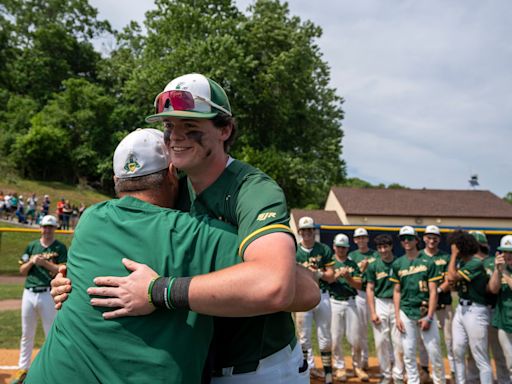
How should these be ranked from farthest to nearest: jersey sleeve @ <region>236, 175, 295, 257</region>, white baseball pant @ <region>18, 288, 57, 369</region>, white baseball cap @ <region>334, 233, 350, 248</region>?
1. white baseball cap @ <region>334, 233, 350, 248</region>
2. white baseball pant @ <region>18, 288, 57, 369</region>
3. jersey sleeve @ <region>236, 175, 295, 257</region>

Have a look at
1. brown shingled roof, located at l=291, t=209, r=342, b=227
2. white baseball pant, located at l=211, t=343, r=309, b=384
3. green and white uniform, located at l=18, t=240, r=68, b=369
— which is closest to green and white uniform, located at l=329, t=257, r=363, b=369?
green and white uniform, located at l=18, t=240, r=68, b=369

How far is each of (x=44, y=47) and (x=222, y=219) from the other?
5595 centimetres

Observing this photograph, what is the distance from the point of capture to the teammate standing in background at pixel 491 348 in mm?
6879

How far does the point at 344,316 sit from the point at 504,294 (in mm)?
Result: 2814

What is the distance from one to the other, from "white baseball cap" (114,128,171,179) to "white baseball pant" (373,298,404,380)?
21.3ft

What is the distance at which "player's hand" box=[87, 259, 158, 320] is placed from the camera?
1728mm

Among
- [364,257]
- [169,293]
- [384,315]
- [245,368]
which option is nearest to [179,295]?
[169,293]

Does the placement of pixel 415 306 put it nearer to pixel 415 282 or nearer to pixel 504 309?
pixel 415 282

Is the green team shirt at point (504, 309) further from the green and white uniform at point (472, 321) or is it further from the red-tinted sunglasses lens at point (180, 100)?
the red-tinted sunglasses lens at point (180, 100)

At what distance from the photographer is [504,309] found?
6.50m

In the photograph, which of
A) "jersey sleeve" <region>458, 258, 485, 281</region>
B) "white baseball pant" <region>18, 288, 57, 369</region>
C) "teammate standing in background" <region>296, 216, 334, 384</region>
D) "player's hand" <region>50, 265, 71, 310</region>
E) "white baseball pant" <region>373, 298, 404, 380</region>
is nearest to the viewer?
"player's hand" <region>50, 265, 71, 310</region>

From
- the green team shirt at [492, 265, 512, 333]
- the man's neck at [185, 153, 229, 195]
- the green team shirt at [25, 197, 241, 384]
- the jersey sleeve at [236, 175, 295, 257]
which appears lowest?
the green team shirt at [492, 265, 512, 333]

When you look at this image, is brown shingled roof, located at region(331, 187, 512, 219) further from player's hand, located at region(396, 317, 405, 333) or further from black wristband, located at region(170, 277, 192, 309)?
black wristband, located at region(170, 277, 192, 309)

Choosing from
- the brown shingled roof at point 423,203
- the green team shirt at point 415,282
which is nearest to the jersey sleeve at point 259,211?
the green team shirt at point 415,282
